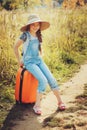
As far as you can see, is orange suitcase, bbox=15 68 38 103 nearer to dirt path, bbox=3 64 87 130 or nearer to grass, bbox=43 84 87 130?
dirt path, bbox=3 64 87 130

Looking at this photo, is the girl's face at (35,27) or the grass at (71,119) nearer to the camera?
the grass at (71,119)

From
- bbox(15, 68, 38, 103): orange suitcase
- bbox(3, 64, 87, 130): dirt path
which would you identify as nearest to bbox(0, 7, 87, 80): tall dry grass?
bbox(3, 64, 87, 130): dirt path

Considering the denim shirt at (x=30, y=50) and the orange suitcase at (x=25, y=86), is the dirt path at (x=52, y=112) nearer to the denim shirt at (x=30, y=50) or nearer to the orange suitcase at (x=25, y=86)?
the orange suitcase at (x=25, y=86)

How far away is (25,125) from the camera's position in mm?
4973

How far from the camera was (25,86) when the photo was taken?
18.5 ft

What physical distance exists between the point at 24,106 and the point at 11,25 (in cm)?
182

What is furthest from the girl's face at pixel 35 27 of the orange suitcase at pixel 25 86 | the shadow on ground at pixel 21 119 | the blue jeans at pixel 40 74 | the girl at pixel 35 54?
the shadow on ground at pixel 21 119

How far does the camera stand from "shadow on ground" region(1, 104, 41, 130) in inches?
194

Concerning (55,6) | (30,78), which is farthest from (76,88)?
(55,6)

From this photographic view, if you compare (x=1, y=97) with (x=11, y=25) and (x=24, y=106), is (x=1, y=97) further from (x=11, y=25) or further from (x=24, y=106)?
(x=11, y=25)

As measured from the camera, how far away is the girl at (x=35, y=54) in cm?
545

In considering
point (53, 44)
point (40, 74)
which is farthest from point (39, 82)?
point (53, 44)

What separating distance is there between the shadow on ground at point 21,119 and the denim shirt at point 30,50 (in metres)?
0.68

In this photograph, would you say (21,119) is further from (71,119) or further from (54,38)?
(54,38)
